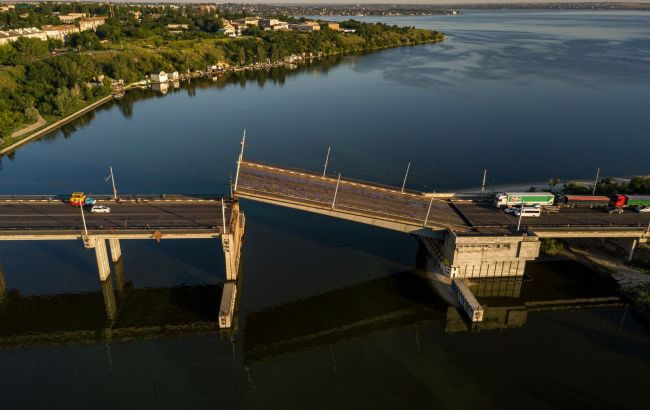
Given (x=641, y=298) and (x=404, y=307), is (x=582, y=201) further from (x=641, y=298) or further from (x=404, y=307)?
(x=404, y=307)

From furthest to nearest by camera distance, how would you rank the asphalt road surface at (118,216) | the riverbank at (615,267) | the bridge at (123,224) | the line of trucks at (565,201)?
the line of trucks at (565,201) → the asphalt road surface at (118,216) → the riverbank at (615,267) → the bridge at (123,224)

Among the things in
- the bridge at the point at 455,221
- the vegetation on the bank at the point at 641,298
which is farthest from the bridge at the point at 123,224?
the vegetation on the bank at the point at 641,298

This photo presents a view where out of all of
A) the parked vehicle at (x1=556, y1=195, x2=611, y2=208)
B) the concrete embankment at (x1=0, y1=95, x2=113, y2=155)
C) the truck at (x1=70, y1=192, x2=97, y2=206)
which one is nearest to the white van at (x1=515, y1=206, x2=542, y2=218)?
the parked vehicle at (x1=556, y1=195, x2=611, y2=208)

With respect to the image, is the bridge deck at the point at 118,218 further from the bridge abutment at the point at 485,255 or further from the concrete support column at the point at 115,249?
the bridge abutment at the point at 485,255

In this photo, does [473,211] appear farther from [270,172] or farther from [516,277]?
[270,172]

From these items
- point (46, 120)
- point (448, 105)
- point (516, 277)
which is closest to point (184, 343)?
point (516, 277)

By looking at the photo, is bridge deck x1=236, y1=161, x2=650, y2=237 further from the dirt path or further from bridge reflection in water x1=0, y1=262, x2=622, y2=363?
the dirt path
